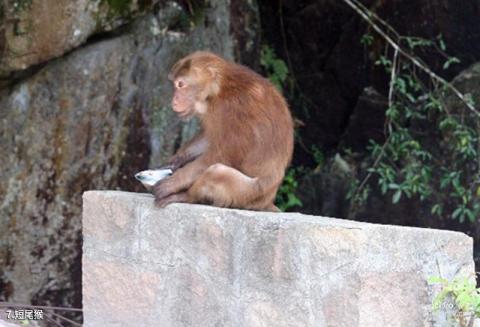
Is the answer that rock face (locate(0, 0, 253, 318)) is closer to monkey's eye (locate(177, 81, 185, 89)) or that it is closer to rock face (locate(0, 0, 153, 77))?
rock face (locate(0, 0, 153, 77))

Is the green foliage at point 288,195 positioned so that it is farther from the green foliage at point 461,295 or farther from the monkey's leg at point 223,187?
the green foliage at point 461,295

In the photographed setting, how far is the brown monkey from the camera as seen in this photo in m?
4.93

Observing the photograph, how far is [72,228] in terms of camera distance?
299 inches

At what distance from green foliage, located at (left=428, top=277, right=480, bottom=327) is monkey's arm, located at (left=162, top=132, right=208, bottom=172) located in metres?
1.81

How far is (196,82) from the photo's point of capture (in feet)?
16.9

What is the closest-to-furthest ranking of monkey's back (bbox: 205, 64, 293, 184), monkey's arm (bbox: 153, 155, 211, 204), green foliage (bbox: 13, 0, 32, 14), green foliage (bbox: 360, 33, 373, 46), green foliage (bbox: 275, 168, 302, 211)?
monkey's arm (bbox: 153, 155, 211, 204) < monkey's back (bbox: 205, 64, 293, 184) < green foliage (bbox: 13, 0, 32, 14) < green foliage (bbox: 360, 33, 373, 46) < green foliage (bbox: 275, 168, 302, 211)

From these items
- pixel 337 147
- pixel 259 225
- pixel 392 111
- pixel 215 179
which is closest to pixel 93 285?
pixel 215 179

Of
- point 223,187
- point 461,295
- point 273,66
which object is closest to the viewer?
point 461,295

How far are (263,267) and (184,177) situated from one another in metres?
1.01

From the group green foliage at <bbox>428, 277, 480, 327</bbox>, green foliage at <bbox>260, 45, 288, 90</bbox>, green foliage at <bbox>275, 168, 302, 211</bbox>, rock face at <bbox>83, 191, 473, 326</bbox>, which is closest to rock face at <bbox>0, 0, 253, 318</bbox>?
green foliage at <bbox>260, 45, 288, 90</bbox>

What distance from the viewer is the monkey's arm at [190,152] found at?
5.34 m

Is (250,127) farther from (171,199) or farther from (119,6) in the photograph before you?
(119,6)

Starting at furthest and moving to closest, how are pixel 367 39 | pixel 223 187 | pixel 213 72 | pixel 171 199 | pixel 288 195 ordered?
pixel 288 195 < pixel 367 39 < pixel 213 72 < pixel 223 187 < pixel 171 199

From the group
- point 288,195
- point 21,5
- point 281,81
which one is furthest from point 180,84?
point 281,81
